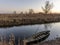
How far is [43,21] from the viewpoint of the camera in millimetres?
36406

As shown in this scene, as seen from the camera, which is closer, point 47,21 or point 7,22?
point 7,22

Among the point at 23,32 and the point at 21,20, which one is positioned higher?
the point at 21,20

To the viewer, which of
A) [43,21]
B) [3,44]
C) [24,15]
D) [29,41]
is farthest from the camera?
[24,15]

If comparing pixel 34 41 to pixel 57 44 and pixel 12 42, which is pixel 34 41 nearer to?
pixel 57 44

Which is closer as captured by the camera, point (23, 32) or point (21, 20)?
point (23, 32)

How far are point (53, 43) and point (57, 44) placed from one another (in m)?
0.46

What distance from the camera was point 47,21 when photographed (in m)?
37.0

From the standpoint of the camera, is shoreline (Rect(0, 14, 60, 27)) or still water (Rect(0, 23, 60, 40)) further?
shoreline (Rect(0, 14, 60, 27))

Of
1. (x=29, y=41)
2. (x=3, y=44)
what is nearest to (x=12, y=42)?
(x=3, y=44)

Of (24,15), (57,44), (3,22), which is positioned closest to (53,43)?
(57,44)

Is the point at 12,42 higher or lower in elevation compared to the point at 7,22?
higher

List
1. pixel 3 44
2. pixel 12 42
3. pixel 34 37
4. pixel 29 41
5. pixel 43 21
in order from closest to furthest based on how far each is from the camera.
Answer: pixel 12 42 → pixel 3 44 → pixel 29 41 → pixel 34 37 → pixel 43 21

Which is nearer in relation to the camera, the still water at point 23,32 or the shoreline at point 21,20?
the still water at point 23,32

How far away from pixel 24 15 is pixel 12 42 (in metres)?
32.2
